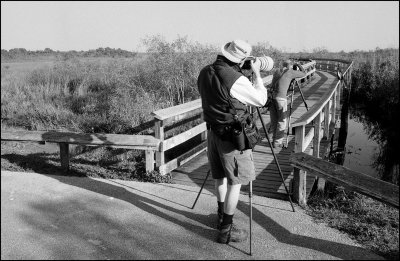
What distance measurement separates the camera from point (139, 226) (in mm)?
4191

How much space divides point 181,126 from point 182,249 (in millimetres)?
5331

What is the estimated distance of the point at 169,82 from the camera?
13.1 m

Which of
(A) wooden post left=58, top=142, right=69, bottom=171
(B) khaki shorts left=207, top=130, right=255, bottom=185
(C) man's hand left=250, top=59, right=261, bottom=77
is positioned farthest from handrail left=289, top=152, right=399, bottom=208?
(A) wooden post left=58, top=142, right=69, bottom=171

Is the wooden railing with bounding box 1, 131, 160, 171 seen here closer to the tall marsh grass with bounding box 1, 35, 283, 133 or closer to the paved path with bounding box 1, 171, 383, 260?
the paved path with bounding box 1, 171, 383, 260

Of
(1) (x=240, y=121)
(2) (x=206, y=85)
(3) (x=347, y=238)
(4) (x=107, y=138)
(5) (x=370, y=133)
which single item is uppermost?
(2) (x=206, y=85)

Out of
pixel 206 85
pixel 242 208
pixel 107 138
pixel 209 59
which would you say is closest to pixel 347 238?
pixel 242 208

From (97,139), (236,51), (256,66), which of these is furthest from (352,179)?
(97,139)

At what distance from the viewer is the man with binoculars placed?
11.9 ft

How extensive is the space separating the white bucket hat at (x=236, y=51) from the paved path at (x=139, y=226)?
1782mm

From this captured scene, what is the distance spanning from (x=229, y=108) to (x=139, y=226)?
5.25ft

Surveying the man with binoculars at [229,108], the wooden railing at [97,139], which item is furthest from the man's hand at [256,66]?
the wooden railing at [97,139]

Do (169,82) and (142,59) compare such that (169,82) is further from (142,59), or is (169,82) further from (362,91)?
(362,91)

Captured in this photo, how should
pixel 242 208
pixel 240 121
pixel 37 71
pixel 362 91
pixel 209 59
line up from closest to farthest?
pixel 240 121
pixel 242 208
pixel 209 59
pixel 37 71
pixel 362 91

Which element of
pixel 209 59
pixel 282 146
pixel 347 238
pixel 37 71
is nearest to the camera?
pixel 347 238
